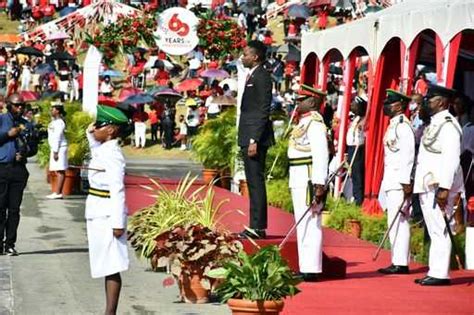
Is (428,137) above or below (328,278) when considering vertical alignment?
above

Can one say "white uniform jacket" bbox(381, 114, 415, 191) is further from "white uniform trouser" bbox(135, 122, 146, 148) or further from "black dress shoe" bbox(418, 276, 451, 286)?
"white uniform trouser" bbox(135, 122, 146, 148)

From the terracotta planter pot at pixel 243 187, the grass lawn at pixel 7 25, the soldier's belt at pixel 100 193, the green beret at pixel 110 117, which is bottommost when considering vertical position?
the terracotta planter pot at pixel 243 187

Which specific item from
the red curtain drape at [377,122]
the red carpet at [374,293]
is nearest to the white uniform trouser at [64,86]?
the red curtain drape at [377,122]

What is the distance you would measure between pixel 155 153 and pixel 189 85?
3.54m

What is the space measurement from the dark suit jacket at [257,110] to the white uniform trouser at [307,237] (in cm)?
89

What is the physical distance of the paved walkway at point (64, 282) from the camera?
1146cm

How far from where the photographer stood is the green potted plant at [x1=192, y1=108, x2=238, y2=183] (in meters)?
24.0

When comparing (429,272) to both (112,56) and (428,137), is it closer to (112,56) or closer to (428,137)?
(428,137)

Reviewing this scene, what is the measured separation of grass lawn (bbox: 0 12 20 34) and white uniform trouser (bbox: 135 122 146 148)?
74.8ft

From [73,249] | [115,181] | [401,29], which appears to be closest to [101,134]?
[115,181]

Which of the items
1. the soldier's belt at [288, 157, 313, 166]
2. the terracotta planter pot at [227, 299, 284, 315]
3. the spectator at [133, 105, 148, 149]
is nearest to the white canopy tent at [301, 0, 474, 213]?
the soldier's belt at [288, 157, 313, 166]

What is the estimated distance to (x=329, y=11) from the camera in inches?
1752

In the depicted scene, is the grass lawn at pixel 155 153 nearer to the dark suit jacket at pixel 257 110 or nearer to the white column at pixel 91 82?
the white column at pixel 91 82

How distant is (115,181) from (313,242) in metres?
3.02
